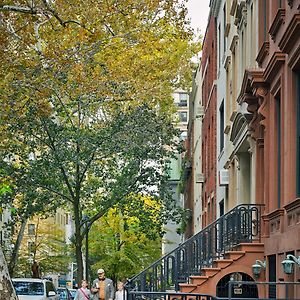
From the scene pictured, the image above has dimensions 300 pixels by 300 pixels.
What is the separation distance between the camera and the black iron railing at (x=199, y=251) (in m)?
22.2

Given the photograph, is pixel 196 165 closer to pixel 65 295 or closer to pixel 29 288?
pixel 65 295

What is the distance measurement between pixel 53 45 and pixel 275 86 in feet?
38.8

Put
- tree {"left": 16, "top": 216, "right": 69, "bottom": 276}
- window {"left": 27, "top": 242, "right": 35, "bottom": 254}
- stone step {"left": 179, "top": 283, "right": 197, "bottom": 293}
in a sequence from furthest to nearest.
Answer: tree {"left": 16, "top": 216, "right": 69, "bottom": 276}, window {"left": 27, "top": 242, "right": 35, "bottom": 254}, stone step {"left": 179, "top": 283, "right": 197, "bottom": 293}

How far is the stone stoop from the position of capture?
21.3 m

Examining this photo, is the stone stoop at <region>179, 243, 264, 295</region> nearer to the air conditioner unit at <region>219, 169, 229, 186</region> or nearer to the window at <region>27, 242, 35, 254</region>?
the air conditioner unit at <region>219, 169, 229, 186</region>

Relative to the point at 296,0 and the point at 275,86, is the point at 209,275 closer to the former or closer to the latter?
the point at 275,86

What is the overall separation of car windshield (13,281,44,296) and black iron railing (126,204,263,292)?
7675 mm

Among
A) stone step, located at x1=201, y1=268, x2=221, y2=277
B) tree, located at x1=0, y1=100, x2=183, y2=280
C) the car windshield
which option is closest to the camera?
stone step, located at x1=201, y1=268, x2=221, y2=277

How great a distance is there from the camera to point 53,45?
94.4 ft

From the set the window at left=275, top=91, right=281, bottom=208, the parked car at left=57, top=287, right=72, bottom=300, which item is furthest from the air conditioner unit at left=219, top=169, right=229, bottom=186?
the parked car at left=57, top=287, right=72, bottom=300

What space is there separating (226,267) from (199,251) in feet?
6.89

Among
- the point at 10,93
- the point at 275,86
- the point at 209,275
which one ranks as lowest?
the point at 209,275

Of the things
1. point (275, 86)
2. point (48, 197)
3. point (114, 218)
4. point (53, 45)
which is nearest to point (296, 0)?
point (275, 86)

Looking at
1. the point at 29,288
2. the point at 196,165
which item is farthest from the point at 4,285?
the point at 196,165
